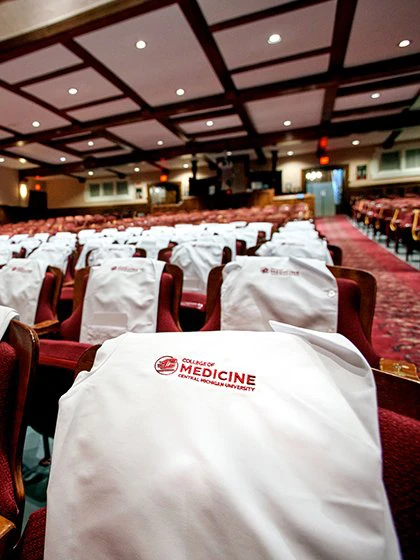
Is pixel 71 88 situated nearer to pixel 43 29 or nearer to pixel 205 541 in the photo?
pixel 43 29

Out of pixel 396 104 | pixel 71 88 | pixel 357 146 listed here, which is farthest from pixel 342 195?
pixel 71 88

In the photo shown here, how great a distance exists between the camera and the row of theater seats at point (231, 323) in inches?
19.6

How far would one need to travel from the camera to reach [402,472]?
1.59 ft

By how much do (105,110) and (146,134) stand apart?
239cm

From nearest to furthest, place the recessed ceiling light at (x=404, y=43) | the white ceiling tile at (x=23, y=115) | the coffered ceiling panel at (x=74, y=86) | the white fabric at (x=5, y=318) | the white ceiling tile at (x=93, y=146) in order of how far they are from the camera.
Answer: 1. the white fabric at (x=5, y=318)
2. the recessed ceiling light at (x=404, y=43)
3. the coffered ceiling panel at (x=74, y=86)
4. the white ceiling tile at (x=23, y=115)
5. the white ceiling tile at (x=93, y=146)

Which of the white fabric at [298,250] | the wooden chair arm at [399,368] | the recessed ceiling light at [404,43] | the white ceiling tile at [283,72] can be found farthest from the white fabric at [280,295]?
the recessed ceiling light at [404,43]

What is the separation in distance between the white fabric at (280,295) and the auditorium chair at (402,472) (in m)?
0.72

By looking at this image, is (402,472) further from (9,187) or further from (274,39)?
(9,187)

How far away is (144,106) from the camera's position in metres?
8.74

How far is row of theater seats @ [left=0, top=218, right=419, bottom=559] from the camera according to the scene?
50 centimetres

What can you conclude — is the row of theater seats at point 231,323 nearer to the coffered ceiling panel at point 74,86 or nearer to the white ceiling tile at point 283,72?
the white ceiling tile at point 283,72

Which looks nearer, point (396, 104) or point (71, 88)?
point (71, 88)

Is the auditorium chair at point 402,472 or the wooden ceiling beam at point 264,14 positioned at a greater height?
the wooden ceiling beam at point 264,14

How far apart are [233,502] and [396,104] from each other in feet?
38.4
